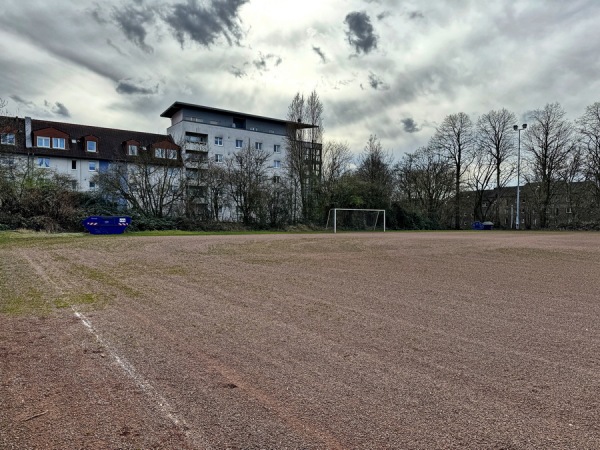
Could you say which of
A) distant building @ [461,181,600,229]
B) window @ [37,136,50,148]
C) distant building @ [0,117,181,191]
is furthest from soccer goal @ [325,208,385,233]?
window @ [37,136,50,148]

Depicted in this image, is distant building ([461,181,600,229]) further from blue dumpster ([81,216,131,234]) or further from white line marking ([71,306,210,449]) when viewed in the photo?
white line marking ([71,306,210,449])

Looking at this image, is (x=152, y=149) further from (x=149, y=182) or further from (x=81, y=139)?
(x=81, y=139)

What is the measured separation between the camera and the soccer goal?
40.9 meters

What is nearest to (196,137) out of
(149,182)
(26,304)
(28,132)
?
(28,132)

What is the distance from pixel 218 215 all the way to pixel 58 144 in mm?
24345

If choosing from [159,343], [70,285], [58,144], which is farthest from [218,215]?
[159,343]

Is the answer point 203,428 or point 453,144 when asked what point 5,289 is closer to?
point 203,428

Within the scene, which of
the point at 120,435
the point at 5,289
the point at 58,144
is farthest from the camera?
the point at 58,144

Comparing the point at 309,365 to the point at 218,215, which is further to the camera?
the point at 218,215

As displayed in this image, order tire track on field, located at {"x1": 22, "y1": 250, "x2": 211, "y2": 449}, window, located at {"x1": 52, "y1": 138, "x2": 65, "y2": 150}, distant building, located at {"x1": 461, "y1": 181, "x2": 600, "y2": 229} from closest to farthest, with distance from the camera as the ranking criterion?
tire track on field, located at {"x1": 22, "y1": 250, "x2": 211, "y2": 449}
window, located at {"x1": 52, "y1": 138, "x2": 65, "y2": 150}
distant building, located at {"x1": 461, "y1": 181, "x2": 600, "y2": 229}

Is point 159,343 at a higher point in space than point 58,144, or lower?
lower

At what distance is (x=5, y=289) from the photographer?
26.3 feet

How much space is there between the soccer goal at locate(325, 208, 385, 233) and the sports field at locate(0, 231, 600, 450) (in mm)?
31687

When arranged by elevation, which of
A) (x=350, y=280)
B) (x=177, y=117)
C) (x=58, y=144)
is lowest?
(x=350, y=280)
